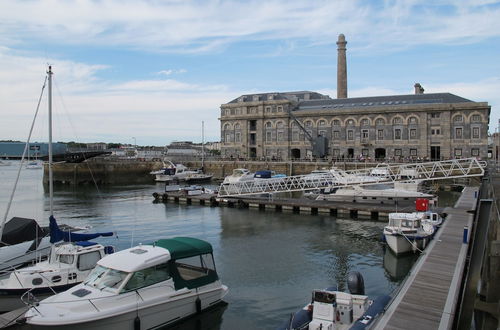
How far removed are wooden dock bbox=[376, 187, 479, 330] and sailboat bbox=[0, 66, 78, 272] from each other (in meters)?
17.1

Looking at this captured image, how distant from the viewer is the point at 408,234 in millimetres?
26953

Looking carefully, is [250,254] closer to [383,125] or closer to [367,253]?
[367,253]

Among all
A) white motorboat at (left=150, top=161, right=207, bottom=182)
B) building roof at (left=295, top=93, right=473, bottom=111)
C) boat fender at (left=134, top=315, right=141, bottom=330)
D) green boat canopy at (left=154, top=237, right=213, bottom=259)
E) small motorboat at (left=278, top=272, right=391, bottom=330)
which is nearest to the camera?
small motorboat at (left=278, top=272, right=391, bottom=330)

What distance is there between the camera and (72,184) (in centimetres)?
8325

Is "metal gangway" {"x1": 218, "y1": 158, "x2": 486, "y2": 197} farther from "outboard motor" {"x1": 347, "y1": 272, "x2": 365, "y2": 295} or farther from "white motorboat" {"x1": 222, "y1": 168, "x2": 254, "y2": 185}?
"outboard motor" {"x1": 347, "y1": 272, "x2": 365, "y2": 295}

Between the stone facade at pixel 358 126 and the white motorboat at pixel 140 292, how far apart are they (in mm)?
68277

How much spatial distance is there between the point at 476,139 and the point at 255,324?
70.8 m

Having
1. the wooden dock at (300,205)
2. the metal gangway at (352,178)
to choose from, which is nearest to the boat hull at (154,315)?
the wooden dock at (300,205)

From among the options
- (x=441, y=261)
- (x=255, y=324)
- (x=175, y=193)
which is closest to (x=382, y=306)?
(x=255, y=324)

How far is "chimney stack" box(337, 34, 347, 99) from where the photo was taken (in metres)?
98.1

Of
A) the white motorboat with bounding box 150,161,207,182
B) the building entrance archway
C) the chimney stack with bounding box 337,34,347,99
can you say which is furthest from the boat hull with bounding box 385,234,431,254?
the chimney stack with bounding box 337,34,347,99

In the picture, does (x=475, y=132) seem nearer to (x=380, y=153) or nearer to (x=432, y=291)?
(x=380, y=153)

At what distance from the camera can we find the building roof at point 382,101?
79.5 metres

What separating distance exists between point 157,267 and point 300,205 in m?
29.7
